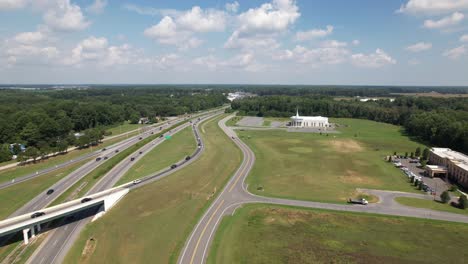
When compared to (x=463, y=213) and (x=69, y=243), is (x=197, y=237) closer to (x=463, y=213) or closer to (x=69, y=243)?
(x=69, y=243)

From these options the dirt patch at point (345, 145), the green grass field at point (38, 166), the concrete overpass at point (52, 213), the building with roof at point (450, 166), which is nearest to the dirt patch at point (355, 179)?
the building with roof at point (450, 166)

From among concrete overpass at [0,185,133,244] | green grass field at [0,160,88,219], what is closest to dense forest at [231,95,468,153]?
concrete overpass at [0,185,133,244]

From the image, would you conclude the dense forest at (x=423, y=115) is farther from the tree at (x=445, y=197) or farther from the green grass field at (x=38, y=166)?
the green grass field at (x=38, y=166)

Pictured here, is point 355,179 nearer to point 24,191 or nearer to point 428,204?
point 428,204

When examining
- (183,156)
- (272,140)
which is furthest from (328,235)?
(272,140)

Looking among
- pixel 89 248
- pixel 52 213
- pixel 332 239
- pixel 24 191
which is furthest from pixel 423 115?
pixel 24 191

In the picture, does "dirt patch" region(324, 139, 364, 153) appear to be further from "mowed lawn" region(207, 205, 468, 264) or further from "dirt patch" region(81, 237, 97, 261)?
"dirt patch" region(81, 237, 97, 261)
